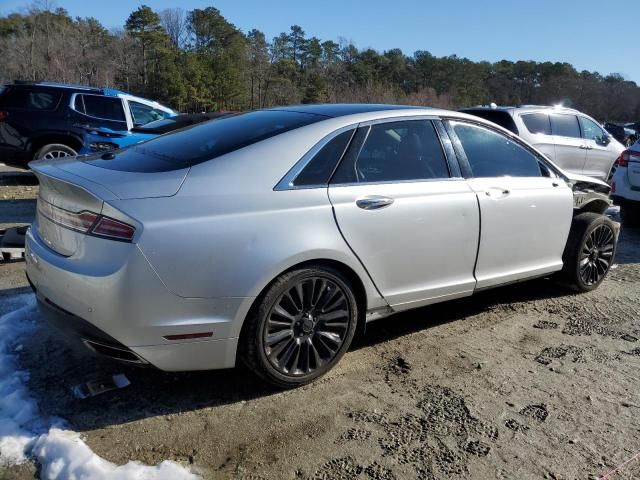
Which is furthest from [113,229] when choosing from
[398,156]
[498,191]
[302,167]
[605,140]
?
[605,140]

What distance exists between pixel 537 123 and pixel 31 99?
8834 mm

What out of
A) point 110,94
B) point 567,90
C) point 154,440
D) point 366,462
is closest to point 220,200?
point 154,440

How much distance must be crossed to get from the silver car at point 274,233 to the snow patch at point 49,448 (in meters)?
0.44

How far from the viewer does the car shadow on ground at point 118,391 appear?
2918 millimetres

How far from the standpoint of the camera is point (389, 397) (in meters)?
3.18

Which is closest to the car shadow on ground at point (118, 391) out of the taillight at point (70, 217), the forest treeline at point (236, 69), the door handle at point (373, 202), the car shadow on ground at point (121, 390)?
the car shadow on ground at point (121, 390)

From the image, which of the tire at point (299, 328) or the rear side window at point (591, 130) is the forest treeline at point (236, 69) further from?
the tire at point (299, 328)

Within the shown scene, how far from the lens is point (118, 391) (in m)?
Result: 3.13

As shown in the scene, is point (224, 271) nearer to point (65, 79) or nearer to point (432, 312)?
point (432, 312)

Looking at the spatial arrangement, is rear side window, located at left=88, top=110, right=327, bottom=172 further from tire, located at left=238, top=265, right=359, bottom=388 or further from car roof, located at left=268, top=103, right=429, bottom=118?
tire, located at left=238, top=265, right=359, bottom=388

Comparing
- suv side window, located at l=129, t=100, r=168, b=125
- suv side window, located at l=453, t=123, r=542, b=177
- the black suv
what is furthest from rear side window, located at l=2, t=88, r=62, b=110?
suv side window, located at l=453, t=123, r=542, b=177

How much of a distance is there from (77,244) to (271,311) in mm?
1024

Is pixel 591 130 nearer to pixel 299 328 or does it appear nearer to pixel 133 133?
pixel 133 133

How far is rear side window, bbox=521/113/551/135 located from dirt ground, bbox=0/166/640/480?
6362mm
